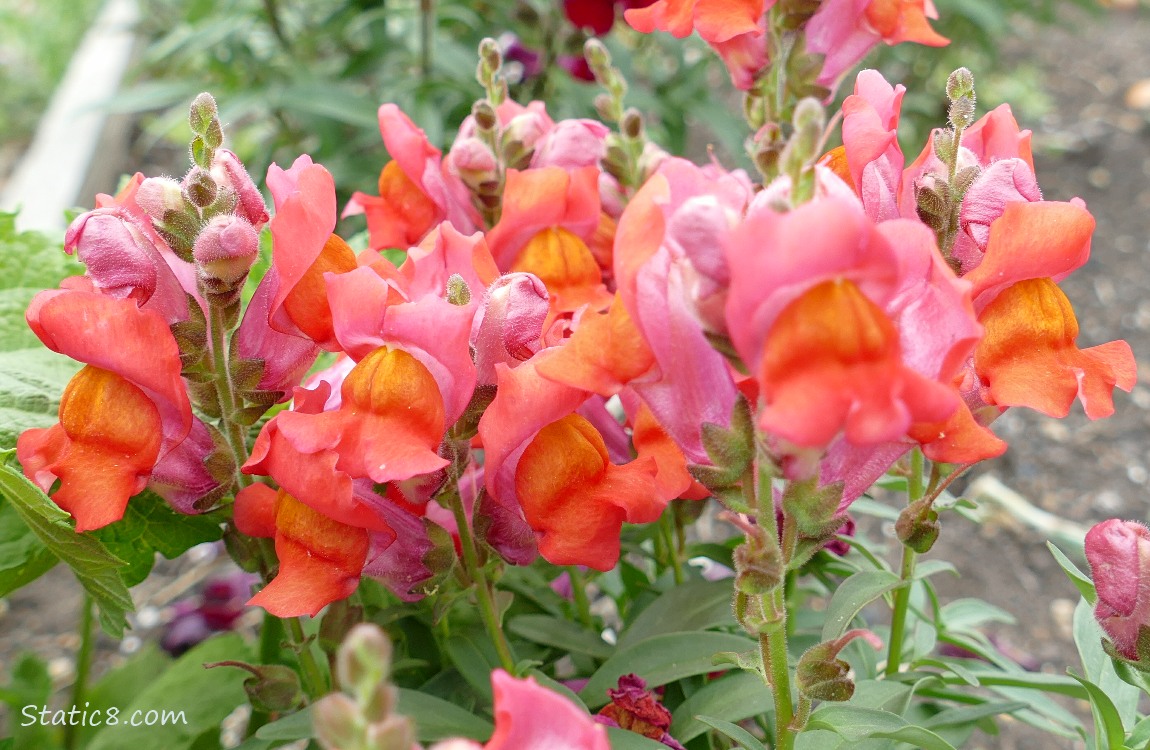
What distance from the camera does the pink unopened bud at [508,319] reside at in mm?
615

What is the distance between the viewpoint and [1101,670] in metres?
0.74

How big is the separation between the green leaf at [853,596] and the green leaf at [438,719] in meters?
0.22

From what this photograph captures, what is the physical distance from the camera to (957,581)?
1801mm

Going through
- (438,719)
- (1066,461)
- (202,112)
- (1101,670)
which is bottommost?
(1066,461)

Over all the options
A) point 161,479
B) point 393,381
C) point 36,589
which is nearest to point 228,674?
point 161,479

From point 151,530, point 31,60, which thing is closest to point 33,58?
point 31,60

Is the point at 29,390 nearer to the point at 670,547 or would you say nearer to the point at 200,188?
the point at 200,188

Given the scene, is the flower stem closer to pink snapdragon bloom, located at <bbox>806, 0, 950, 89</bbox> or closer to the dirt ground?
pink snapdragon bloom, located at <bbox>806, 0, 950, 89</bbox>

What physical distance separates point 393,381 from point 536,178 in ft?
0.78

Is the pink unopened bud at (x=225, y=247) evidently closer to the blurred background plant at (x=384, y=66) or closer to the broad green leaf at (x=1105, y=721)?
the broad green leaf at (x=1105, y=721)

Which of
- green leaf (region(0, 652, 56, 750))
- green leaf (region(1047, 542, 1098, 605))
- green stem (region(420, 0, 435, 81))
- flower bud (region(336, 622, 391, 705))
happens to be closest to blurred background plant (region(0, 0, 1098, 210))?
green stem (region(420, 0, 435, 81))

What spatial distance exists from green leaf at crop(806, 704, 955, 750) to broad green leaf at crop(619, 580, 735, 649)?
0.18m

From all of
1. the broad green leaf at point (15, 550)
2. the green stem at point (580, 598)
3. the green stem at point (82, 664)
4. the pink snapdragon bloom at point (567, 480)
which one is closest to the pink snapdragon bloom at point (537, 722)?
the pink snapdragon bloom at point (567, 480)

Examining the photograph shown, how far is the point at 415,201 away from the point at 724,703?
43 cm
